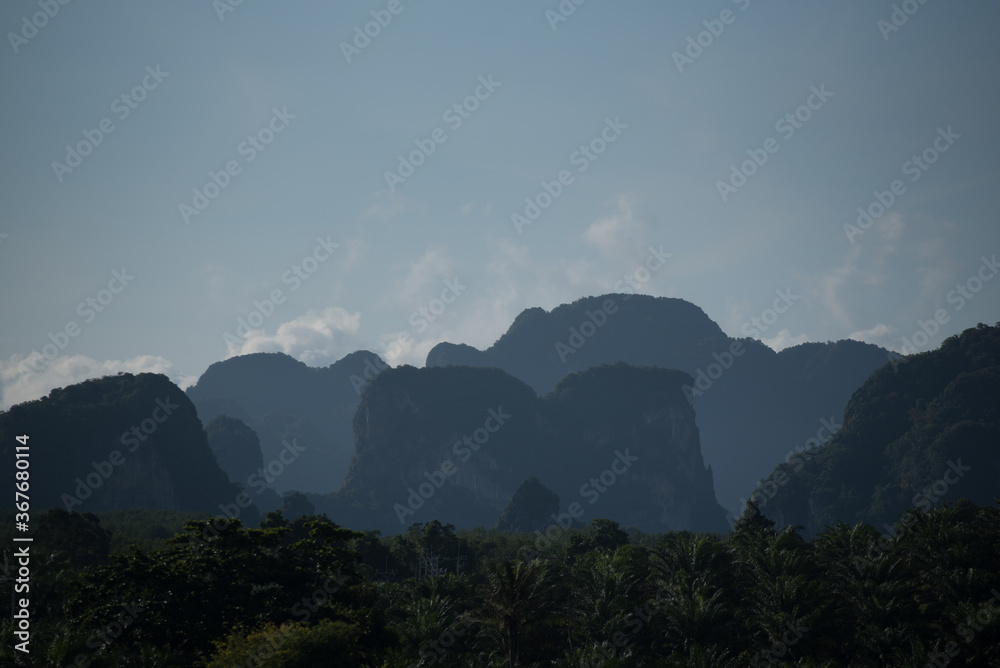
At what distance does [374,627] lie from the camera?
3825cm

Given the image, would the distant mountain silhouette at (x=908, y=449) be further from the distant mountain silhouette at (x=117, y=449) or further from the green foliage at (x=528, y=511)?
the distant mountain silhouette at (x=117, y=449)

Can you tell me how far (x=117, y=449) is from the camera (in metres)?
166

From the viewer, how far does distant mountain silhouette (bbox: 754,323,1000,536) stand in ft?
497

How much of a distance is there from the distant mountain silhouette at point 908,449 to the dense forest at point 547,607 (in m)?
113

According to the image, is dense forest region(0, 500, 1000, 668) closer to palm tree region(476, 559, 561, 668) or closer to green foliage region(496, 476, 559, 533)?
palm tree region(476, 559, 561, 668)

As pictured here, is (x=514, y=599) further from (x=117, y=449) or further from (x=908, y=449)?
(x=908, y=449)

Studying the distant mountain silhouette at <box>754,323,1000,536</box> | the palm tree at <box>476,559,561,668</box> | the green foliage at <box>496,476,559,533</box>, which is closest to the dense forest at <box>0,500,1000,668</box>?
the palm tree at <box>476,559,561,668</box>

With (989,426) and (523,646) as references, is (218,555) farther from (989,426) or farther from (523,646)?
(989,426)

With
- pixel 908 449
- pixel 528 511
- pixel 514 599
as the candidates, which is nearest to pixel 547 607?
pixel 514 599

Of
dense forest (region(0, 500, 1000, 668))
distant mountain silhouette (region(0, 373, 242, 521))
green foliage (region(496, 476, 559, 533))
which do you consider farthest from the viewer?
green foliage (region(496, 476, 559, 533))

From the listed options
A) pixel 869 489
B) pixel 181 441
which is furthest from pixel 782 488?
pixel 181 441

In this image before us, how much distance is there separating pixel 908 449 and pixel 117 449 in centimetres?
18107

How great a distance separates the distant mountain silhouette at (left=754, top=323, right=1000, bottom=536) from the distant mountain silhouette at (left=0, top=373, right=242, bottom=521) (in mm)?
131791

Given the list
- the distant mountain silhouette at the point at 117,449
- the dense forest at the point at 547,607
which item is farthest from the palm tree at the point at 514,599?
the distant mountain silhouette at the point at 117,449
